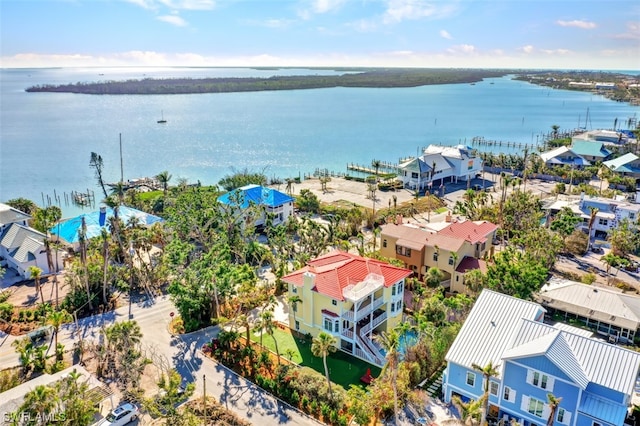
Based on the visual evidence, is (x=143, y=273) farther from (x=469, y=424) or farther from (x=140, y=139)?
(x=140, y=139)

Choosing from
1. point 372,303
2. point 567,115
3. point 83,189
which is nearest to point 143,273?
point 372,303

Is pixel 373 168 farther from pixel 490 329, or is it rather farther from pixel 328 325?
pixel 490 329

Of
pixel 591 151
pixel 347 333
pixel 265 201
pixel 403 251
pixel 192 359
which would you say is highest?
pixel 591 151

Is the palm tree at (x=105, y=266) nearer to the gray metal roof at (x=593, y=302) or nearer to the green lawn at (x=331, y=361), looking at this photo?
the green lawn at (x=331, y=361)

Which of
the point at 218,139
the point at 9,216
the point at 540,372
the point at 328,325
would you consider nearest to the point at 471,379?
the point at 540,372

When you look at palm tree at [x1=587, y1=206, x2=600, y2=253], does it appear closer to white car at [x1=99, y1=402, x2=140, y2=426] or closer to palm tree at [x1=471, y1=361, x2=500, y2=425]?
palm tree at [x1=471, y1=361, x2=500, y2=425]

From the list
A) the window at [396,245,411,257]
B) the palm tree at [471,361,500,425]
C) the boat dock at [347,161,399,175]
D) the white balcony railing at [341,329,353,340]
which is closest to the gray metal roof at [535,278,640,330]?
the window at [396,245,411,257]
